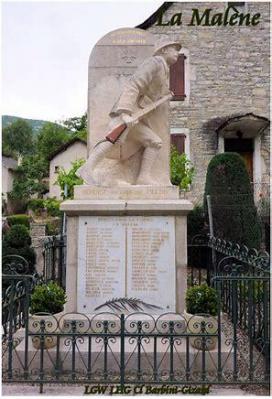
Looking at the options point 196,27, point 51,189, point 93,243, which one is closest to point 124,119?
point 93,243

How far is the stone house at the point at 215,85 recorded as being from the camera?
17.2 m

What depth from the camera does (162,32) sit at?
57.3 feet

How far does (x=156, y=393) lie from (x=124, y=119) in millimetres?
3187

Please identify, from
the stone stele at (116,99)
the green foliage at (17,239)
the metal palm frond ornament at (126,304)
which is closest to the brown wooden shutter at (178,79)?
the green foliage at (17,239)

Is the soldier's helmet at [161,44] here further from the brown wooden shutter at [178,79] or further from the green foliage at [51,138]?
the green foliage at [51,138]

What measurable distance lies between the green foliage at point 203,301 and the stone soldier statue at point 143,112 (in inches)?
61.6

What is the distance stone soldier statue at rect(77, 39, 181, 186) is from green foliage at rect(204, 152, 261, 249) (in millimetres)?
6885

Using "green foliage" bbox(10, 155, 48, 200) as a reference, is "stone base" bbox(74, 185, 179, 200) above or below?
below

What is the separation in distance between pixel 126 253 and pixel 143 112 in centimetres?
181

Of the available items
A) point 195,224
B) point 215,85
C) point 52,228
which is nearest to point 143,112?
point 195,224

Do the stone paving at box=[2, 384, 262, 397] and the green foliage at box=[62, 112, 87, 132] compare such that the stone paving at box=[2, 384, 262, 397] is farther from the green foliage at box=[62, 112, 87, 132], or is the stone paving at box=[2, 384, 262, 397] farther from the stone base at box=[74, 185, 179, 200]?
the green foliage at box=[62, 112, 87, 132]

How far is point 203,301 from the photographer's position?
4.86 meters

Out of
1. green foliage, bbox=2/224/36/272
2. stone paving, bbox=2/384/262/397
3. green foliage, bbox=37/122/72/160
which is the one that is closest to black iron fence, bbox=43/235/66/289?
stone paving, bbox=2/384/262/397

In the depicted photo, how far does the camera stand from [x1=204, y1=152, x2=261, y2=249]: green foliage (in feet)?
40.0
